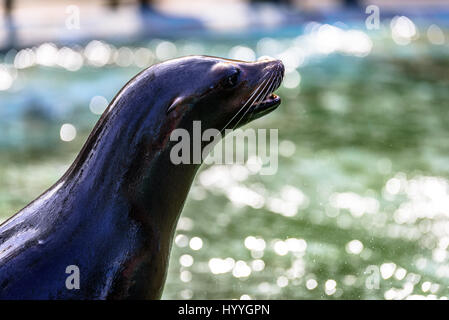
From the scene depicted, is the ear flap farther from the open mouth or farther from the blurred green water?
the blurred green water

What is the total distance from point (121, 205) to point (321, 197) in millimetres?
2946

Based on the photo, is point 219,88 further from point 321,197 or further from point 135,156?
point 321,197

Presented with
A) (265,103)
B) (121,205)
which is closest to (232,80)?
(265,103)

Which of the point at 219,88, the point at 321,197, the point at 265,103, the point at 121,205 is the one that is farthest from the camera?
the point at 321,197

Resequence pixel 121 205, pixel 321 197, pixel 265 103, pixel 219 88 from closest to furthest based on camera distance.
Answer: pixel 121 205
pixel 219 88
pixel 265 103
pixel 321 197

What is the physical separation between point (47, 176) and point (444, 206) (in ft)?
9.16

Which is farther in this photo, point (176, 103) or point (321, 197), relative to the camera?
point (321, 197)

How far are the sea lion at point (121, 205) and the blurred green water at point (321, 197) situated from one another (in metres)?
1.44

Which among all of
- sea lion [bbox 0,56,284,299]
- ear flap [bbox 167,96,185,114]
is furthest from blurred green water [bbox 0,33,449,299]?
ear flap [bbox 167,96,185,114]

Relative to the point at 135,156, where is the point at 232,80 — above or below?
above

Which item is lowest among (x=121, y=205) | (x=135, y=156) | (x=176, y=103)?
(x=121, y=205)

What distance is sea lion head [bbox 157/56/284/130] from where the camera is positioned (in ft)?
9.09

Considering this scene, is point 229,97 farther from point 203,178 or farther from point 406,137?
point 406,137

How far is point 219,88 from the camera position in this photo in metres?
2.87
